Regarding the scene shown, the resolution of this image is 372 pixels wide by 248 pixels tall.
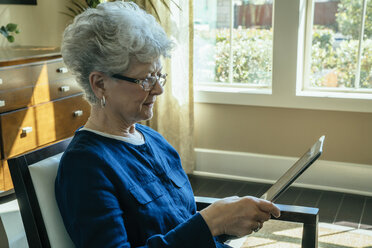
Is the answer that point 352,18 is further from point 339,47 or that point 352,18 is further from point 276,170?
point 276,170

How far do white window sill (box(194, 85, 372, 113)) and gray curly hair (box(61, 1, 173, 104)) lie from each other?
7.93 feet

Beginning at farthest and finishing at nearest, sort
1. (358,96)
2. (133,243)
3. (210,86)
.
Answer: (210,86), (358,96), (133,243)

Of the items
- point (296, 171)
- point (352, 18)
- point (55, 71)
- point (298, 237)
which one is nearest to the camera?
point (296, 171)

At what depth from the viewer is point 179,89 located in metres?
3.77

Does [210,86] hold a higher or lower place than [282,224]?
higher

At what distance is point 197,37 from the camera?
396 cm

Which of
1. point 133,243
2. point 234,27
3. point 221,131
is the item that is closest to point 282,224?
point 221,131

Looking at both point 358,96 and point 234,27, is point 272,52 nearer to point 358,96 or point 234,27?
point 234,27

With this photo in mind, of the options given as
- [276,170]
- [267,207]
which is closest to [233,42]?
[276,170]

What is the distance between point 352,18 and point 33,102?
241 centimetres

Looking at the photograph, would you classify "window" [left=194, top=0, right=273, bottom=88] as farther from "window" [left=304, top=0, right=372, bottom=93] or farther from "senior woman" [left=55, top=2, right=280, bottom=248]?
"senior woman" [left=55, top=2, right=280, bottom=248]

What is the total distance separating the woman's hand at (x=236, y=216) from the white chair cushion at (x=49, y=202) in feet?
1.27

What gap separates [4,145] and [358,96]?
2532mm

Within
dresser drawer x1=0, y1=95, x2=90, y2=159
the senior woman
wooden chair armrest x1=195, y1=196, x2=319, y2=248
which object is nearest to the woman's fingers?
the senior woman
